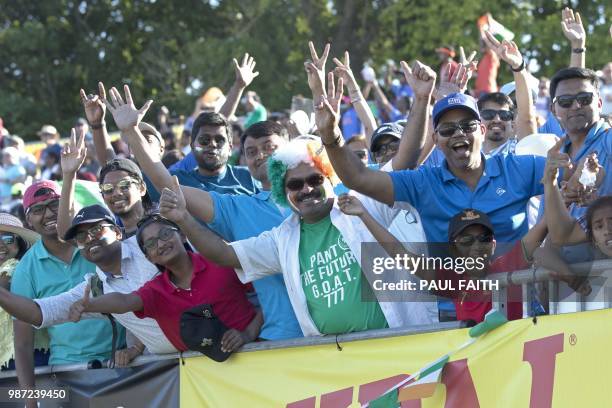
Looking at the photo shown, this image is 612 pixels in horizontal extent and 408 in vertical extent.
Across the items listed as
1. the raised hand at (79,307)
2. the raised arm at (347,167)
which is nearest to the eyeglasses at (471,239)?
the raised arm at (347,167)

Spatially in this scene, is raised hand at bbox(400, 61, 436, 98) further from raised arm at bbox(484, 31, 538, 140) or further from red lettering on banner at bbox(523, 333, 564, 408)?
red lettering on banner at bbox(523, 333, 564, 408)

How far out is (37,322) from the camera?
7.85m

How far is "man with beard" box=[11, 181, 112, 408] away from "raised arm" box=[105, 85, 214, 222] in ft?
3.16

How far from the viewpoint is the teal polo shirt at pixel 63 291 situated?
8258mm

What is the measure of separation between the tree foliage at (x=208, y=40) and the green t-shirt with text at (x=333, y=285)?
16.9 meters

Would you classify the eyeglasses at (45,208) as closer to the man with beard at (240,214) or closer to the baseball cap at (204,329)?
the man with beard at (240,214)

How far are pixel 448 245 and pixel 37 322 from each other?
2.86 m

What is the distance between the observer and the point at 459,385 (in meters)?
5.85

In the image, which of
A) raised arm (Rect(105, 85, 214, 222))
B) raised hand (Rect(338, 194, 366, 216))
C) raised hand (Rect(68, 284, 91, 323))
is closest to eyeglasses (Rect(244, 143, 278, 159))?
raised arm (Rect(105, 85, 214, 222))

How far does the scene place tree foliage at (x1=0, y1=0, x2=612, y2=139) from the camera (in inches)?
995

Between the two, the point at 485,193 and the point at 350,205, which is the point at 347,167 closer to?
the point at 350,205

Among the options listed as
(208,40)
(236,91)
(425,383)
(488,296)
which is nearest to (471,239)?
(488,296)

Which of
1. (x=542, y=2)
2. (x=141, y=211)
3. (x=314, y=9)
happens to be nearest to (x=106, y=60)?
(x=314, y=9)

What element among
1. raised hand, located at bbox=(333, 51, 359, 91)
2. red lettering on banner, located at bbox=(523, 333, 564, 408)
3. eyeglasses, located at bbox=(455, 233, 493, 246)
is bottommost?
red lettering on banner, located at bbox=(523, 333, 564, 408)
